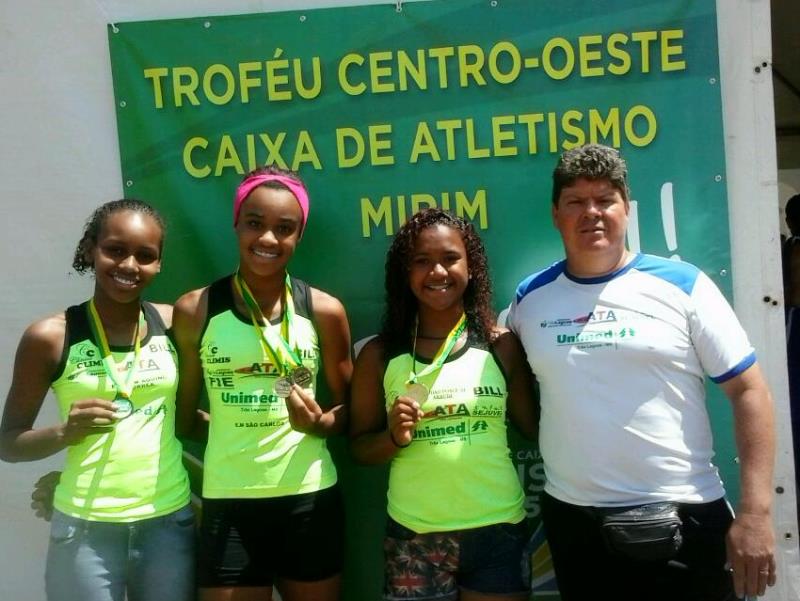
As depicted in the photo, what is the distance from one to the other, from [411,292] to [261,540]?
0.89m

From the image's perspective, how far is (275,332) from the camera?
2352mm

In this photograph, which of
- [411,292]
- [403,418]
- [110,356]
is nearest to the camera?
[403,418]

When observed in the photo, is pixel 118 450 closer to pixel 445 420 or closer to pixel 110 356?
pixel 110 356

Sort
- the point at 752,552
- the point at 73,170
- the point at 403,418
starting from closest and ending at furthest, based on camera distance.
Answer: the point at 752,552 → the point at 403,418 → the point at 73,170

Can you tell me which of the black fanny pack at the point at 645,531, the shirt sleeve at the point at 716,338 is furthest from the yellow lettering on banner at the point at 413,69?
the black fanny pack at the point at 645,531

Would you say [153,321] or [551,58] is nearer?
[153,321]

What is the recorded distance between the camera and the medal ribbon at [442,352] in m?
2.24

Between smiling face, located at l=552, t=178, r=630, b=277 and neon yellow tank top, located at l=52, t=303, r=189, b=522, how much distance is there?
1.26 m

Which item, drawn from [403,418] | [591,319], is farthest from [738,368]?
[403,418]

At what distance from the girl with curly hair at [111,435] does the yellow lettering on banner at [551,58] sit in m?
1.49

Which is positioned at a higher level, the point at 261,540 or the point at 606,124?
the point at 606,124

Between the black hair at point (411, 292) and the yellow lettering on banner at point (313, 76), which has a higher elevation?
the yellow lettering on banner at point (313, 76)

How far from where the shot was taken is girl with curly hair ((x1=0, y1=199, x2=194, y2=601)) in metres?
2.10

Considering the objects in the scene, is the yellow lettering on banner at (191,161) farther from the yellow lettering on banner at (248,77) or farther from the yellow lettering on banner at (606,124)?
the yellow lettering on banner at (606,124)
